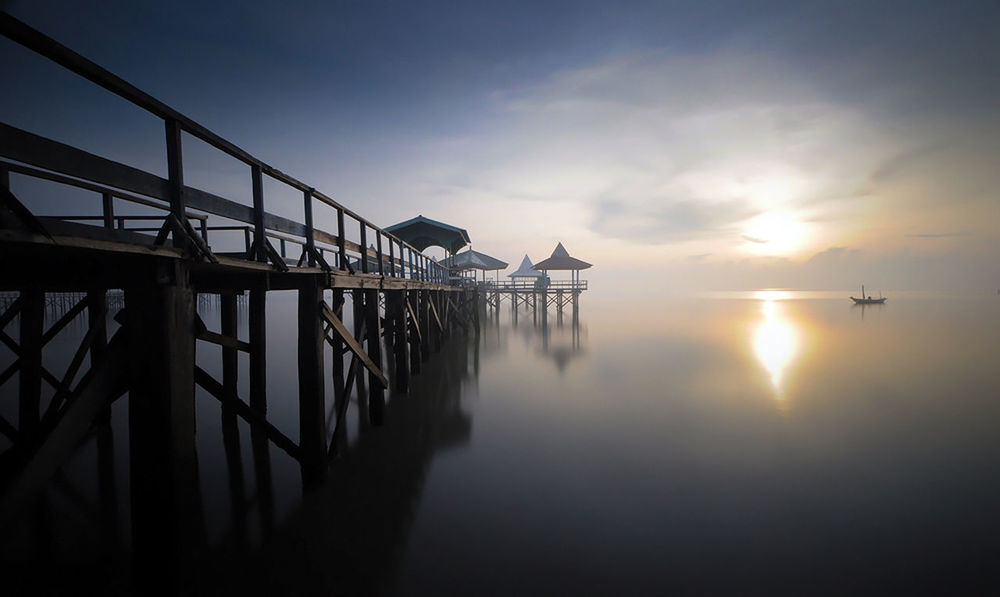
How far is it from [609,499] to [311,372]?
Result: 4075 mm

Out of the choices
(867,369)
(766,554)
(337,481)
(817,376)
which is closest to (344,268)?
(337,481)

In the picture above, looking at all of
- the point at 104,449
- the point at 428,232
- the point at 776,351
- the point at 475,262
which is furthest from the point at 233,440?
the point at 475,262

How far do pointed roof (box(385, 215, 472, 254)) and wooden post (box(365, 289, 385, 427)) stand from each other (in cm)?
1012

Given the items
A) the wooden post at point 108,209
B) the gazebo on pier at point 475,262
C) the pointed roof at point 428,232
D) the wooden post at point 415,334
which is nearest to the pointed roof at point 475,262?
the gazebo on pier at point 475,262

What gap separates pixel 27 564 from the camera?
11.9 feet

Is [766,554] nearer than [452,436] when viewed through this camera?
Yes

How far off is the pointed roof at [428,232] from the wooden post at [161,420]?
47.1 feet

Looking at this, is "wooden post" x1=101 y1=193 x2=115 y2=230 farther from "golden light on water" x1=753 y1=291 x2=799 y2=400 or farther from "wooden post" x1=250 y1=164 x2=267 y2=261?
"golden light on water" x1=753 y1=291 x2=799 y2=400

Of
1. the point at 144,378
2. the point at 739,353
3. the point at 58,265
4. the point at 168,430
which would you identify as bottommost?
the point at 739,353

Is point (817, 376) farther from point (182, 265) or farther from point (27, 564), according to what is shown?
point (27, 564)

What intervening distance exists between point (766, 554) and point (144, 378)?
18.6 feet

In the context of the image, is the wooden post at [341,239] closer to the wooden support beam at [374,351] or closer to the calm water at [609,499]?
the wooden support beam at [374,351]

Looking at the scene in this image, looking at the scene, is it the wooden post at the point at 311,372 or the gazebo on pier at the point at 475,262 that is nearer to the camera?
the wooden post at the point at 311,372

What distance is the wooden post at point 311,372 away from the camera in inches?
178
